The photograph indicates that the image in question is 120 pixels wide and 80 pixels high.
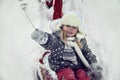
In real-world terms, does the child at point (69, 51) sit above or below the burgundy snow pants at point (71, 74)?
above

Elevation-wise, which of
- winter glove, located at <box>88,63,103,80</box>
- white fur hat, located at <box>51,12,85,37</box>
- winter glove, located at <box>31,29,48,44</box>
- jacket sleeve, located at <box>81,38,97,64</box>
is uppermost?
white fur hat, located at <box>51,12,85,37</box>

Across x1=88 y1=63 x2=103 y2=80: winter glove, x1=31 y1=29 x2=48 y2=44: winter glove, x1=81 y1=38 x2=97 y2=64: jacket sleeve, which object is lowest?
x1=88 y1=63 x2=103 y2=80: winter glove

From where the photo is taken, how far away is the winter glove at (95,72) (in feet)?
2.58

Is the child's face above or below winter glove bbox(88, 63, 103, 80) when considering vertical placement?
above

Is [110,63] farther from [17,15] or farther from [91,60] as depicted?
[17,15]

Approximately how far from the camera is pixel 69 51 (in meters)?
0.77

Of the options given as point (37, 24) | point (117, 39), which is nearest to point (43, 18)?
point (37, 24)

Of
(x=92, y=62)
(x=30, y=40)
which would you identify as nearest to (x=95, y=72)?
(x=92, y=62)

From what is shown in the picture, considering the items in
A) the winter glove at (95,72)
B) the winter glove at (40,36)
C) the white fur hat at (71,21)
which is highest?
the white fur hat at (71,21)

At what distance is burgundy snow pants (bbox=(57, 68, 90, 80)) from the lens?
77 centimetres

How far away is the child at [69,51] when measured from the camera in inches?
30.1

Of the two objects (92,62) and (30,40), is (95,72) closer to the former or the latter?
(92,62)

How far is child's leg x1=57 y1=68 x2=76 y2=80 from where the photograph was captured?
0.77 meters

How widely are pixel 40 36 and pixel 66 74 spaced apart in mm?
78
